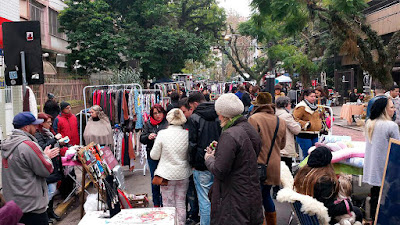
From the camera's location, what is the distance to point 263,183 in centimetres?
479

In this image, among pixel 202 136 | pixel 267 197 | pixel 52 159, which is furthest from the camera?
pixel 52 159

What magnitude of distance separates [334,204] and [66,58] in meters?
24.2

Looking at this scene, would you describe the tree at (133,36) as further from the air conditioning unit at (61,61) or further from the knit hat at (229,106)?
the knit hat at (229,106)

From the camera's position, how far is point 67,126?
7371mm

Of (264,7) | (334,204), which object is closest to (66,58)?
(264,7)

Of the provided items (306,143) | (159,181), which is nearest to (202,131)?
(159,181)

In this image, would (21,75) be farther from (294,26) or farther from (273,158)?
(294,26)

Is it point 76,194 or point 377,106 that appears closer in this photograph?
point 377,106

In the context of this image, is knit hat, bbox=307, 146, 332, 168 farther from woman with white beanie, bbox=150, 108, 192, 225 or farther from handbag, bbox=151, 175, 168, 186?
handbag, bbox=151, 175, 168, 186

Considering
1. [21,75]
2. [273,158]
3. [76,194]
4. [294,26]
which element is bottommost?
[76,194]

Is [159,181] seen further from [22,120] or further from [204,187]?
[22,120]

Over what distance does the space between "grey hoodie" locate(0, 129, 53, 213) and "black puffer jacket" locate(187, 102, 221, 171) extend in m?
1.75

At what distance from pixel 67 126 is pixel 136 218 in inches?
163

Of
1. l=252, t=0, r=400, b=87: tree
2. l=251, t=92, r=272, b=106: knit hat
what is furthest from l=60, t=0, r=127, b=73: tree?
l=251, t=92, r=272, b=106: knit hat
